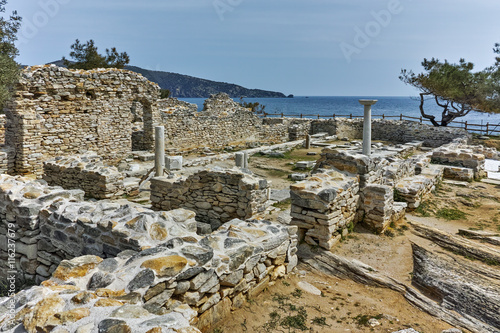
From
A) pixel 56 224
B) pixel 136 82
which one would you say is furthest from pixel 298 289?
pixel 136 82

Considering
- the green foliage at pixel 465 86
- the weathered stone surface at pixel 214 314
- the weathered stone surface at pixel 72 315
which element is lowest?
the weathered stone surface at pixel 214 314

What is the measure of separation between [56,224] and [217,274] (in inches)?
115

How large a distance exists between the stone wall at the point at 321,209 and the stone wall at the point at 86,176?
20.8 feet

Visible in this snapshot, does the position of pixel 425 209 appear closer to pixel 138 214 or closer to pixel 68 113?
pixel 138 214

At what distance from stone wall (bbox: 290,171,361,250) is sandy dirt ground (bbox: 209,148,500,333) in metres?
0.36

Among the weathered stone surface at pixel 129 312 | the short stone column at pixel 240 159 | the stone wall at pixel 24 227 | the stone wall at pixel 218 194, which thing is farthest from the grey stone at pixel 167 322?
the short stone column at pixel 240 159

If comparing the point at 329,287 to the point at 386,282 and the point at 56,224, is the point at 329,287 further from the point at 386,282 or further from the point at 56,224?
the point at 56,224

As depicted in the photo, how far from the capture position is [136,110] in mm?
21938

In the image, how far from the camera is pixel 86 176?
1066 cm

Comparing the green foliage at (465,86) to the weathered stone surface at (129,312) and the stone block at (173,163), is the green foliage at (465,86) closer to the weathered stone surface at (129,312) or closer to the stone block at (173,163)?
the stone block at (173,163)

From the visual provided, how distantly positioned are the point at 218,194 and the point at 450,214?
246 inches

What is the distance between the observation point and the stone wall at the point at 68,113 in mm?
12719

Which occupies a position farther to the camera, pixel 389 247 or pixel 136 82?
pixel 136 82

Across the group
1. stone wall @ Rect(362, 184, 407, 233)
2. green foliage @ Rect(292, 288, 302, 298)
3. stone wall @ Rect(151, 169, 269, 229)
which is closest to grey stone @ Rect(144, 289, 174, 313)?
green foliage @ Rect(292, 288, 302, 298)
